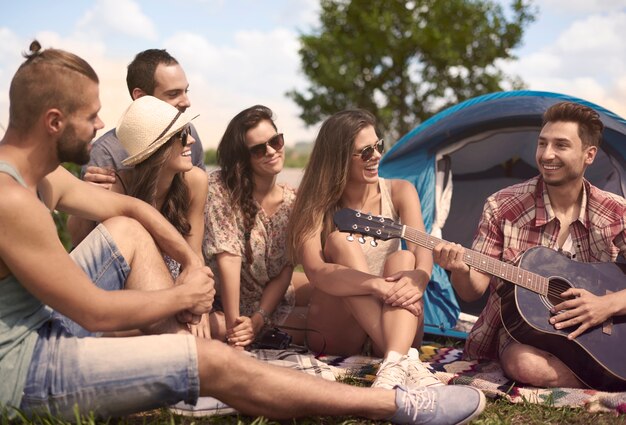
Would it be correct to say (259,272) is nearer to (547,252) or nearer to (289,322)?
(289,322)

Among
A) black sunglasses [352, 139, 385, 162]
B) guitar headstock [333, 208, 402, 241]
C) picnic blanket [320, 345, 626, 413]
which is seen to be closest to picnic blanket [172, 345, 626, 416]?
picnic blanket [320, 345, 626, 413]

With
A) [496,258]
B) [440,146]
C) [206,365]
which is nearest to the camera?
[206,365]

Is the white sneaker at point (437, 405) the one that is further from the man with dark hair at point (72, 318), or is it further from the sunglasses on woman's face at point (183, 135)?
the sunglasses on woman's face at point (183, 135)

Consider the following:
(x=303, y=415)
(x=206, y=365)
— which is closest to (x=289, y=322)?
(x=303, y=415)

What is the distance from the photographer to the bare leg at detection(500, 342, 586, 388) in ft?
10.4

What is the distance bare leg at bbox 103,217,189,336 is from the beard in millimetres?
557

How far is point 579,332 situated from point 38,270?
2.31 metres

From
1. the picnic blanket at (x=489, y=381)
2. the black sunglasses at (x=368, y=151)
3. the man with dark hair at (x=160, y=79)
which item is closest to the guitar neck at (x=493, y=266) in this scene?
the picnic blanket at (x=489, y=381)

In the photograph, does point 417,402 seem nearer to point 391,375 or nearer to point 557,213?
point 391,375

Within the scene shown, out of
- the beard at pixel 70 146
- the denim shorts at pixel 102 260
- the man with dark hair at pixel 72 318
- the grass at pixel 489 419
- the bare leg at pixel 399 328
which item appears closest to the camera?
the man with dark hair at pixel 72 318

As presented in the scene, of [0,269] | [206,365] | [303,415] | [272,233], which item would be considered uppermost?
[272,233]

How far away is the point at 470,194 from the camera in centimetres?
515

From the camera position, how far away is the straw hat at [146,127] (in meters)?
3.25

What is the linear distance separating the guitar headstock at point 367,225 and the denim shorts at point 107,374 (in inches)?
45.1
